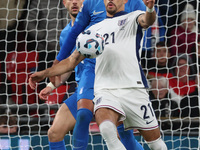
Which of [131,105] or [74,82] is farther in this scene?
[74,82]

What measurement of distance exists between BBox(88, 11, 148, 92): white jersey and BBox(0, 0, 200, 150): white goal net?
6.02 ft

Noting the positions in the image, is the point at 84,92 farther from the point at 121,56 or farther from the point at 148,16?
the point at 148,16

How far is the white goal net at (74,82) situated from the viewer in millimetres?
5387

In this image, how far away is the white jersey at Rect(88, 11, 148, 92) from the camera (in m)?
3.36

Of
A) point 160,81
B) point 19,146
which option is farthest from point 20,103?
point 160,81

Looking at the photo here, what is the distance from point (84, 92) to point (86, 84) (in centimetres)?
8

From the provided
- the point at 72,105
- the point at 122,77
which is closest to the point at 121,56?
the point at 122,77

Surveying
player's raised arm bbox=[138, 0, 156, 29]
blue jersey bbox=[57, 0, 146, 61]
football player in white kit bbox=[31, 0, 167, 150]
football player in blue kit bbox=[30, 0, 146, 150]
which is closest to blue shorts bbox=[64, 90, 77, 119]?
football player in blue kit bbox=[30, 0, 146, 150]

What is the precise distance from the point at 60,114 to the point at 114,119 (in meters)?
0.96

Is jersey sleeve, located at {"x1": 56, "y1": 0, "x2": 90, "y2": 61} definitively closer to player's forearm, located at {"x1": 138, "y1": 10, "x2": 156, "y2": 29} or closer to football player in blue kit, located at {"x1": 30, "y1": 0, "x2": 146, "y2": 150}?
football player in blue kit, located at {"x1": 30, "y1": 0, "x2": 146, "y2": 150}

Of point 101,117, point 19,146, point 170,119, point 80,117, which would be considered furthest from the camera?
point 170,119

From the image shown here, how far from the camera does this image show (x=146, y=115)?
3314 millimetres

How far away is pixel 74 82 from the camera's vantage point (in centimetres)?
591

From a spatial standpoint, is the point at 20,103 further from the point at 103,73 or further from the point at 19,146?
the point at 103,73
